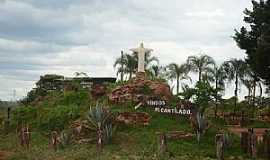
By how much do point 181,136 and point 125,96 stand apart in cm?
744

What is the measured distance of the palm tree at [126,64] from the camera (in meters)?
52.2

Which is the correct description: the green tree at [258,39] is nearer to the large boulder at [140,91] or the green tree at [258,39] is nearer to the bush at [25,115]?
the large boulder at [140,91]

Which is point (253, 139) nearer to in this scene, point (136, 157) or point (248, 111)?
point (136, 157)

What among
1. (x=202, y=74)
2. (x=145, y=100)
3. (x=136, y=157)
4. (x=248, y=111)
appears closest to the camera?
(x=136, y=157)

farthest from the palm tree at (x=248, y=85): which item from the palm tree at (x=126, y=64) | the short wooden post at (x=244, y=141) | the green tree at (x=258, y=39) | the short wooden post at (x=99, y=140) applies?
the short wooden post at (x=99, y=140)

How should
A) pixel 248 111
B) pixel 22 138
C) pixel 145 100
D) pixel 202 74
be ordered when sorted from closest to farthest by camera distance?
pixel 22 138
pixel 145 100
pixel 248 111
pixel 202 74

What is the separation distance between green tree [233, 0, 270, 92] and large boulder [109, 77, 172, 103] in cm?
718

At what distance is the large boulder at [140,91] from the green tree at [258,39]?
7180 millimetres

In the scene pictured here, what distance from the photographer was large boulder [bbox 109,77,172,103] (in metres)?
32.2

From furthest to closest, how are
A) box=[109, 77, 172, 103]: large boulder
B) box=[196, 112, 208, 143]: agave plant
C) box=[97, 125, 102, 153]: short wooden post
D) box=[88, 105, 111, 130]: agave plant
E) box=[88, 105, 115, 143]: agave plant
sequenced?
box=[109, 77, 172, 103]: large boulder
box=[88, 105, 111, 130]: agave plant
box=[88, 105, 115, 143]: agave plant
box=[196, 112, 208, 143]: agave plant
box=[97, 125, 102, 153]: short wooden post

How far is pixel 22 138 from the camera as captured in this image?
29.2 meters

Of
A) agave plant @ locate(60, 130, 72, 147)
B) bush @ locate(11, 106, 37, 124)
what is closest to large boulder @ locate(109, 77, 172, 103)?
agave plant @ locate(60, 130, 72, 147)

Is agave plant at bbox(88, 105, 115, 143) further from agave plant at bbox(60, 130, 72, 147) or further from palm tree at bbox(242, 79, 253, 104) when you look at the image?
palm tree at bbox(242, 79, 253, 104)

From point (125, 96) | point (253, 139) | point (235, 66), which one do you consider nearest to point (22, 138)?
point (125, 96)
